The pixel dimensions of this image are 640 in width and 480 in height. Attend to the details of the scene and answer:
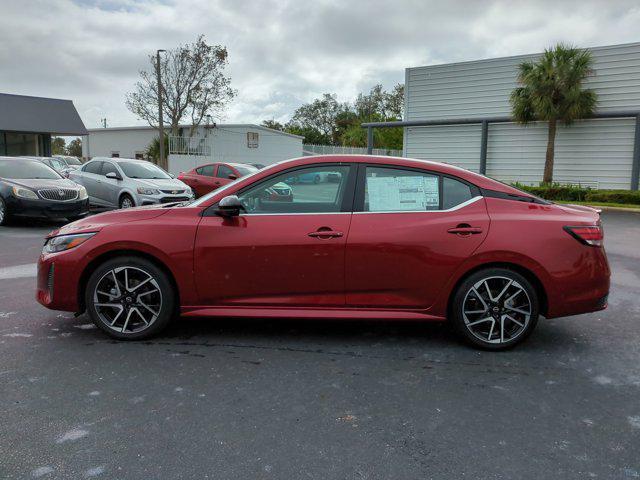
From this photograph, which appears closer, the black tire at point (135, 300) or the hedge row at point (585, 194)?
the black tire at point (135, 300)

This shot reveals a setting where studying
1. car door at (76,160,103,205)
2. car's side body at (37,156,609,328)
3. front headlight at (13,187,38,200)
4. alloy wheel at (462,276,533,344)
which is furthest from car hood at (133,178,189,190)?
alloy wheel at (462,276,533,344)

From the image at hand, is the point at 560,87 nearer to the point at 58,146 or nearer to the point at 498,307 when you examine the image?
the point at 498,307

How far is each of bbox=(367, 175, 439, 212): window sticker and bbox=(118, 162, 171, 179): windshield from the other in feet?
36.6

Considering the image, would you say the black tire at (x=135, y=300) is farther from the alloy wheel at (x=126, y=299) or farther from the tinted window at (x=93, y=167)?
the tinted window at (x=93, y=167)

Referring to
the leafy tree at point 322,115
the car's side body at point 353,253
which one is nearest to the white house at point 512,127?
the car's side body at point 353,253

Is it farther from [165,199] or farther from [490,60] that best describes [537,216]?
[490,60]

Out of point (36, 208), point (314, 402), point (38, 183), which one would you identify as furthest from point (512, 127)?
point (314, 402)

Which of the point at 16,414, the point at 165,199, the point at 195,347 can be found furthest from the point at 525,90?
the point at 16,414

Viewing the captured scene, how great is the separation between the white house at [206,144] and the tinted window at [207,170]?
15142 millimetres

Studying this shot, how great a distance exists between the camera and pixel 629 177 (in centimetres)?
1969

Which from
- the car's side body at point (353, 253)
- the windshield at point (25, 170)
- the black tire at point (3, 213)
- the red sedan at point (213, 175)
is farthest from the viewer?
the red sedan at point (213, 175)

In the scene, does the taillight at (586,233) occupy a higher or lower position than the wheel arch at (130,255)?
higher

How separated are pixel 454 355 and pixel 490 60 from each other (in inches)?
842

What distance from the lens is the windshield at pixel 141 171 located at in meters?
14.2
